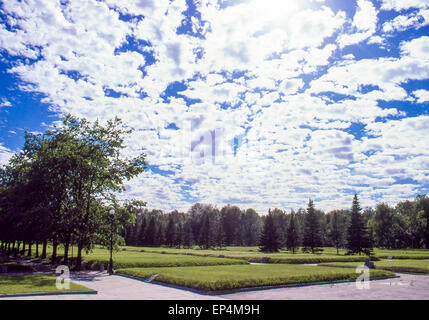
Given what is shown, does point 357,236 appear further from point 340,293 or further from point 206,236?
point 206,236

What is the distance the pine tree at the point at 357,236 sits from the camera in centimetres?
4953

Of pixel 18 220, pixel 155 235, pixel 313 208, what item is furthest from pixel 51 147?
pixel 155 235

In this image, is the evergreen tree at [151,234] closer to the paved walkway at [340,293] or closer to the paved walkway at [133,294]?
the paved walkway at [133,294]

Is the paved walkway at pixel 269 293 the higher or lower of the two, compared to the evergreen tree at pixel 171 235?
higher

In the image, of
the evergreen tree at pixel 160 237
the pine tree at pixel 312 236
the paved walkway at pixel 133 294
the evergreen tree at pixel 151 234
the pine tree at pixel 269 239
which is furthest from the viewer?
the evergreen tree at pixel 160 237

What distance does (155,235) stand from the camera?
9062 cm


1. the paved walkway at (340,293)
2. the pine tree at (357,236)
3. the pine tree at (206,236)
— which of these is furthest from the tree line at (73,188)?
the pine tree at (206,236)

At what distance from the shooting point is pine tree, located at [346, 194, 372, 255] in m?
49.5

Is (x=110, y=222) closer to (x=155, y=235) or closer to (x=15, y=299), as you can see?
(x=15, y=299)

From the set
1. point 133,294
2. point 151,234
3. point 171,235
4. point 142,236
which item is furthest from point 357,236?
point 142,236

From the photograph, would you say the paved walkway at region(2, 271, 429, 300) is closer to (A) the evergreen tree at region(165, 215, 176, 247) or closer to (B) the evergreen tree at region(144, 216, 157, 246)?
(B) the evergreen tree at region(144, 216, 157, 246)

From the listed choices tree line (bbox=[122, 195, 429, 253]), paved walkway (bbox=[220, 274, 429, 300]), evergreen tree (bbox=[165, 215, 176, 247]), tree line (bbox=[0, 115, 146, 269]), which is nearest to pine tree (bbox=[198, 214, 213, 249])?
tree line (bbox=[122, 195, 429, 253])
